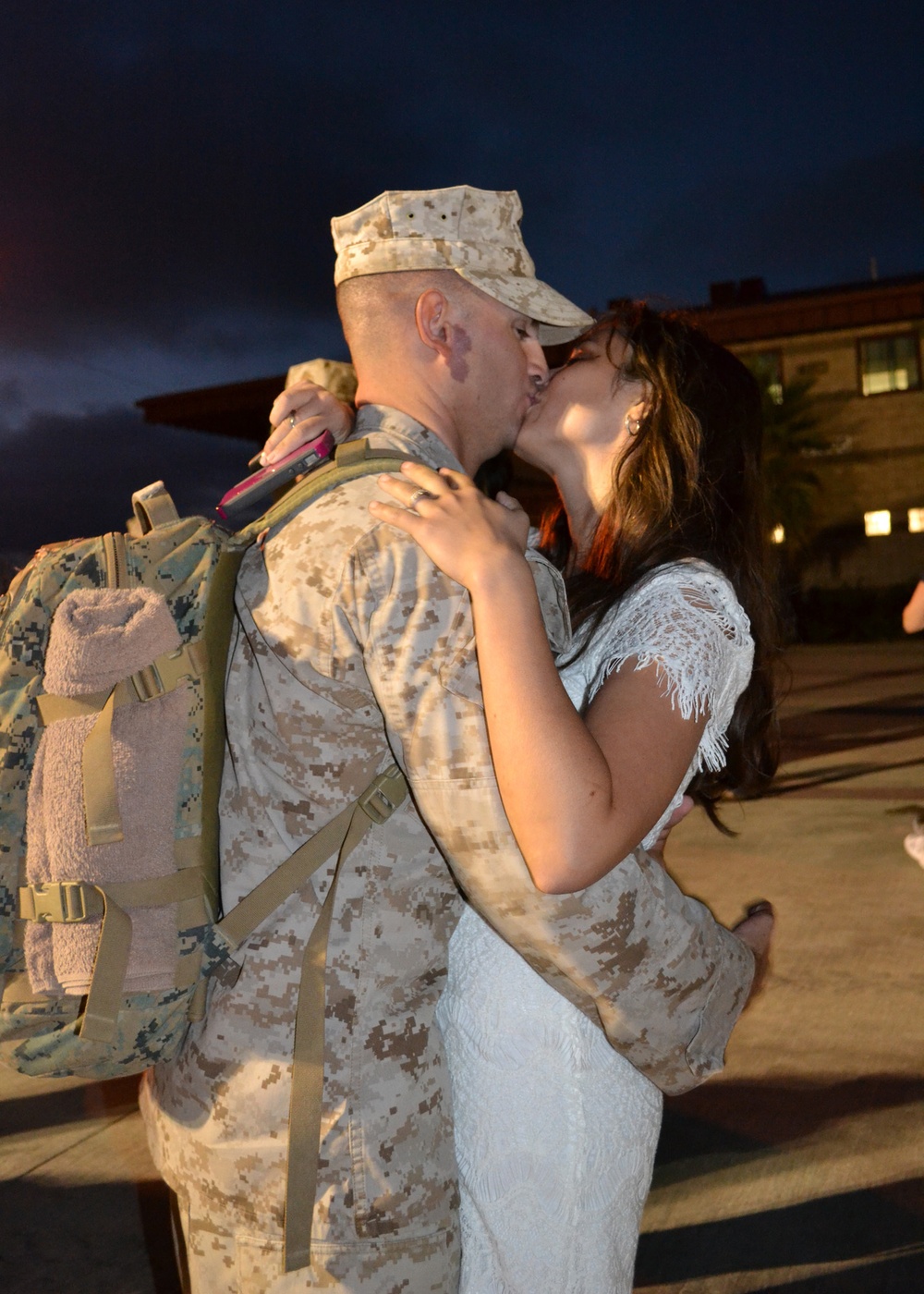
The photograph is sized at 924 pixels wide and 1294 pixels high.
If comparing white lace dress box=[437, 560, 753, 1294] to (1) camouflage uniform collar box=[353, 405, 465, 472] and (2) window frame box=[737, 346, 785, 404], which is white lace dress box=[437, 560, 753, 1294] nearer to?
(1) camouflage uniform collar box=[353, 405, 465, 472]

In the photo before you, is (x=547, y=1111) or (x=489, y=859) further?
(x=547, y=1111)

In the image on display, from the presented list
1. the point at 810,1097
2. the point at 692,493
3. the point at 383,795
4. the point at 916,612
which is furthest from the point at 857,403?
the point at 383,795

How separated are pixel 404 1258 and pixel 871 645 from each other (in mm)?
24655

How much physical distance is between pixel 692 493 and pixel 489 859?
3.45 feet

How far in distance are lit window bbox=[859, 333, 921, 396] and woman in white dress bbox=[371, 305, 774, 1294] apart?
1104 inches

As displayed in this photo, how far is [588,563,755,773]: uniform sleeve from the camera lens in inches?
61.4

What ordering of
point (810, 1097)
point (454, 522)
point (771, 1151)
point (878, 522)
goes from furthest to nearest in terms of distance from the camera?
point (878, 522)
point (810, 1097)
point (771, 1151)
point (454, 522)

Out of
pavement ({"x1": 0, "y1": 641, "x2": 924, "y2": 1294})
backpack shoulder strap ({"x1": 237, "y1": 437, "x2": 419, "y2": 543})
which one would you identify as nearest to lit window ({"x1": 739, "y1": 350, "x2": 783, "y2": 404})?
pavement ({"x1": 0, "y1": 641, "x2": 924, "y2": 1294})

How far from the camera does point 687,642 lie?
163 cm

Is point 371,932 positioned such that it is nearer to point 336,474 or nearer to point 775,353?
point 336,474

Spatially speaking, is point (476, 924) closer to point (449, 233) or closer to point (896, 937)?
point (449, 233)

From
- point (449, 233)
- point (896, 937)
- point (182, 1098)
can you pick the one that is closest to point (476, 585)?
point (449, 233)

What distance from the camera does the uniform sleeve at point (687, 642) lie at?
1.56 meters

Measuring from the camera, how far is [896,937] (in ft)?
17.6
